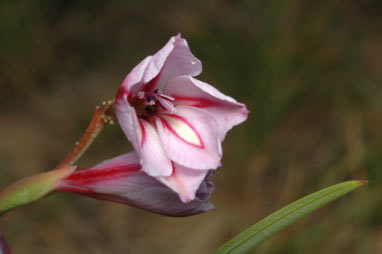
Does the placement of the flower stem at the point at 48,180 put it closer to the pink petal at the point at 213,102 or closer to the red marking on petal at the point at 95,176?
the red marking on petal at the point at 95,176

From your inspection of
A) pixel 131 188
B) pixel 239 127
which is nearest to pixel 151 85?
pixel 131 188

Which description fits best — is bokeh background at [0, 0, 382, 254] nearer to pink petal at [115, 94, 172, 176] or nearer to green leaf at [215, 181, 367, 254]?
green leaf at [215, 181, 367, 254]

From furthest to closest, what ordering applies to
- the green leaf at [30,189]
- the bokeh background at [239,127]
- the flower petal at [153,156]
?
the bokeh background at [239,127] → the green leaf at [30,189] → the flower petal at [153,156]

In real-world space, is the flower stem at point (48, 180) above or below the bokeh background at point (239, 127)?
above

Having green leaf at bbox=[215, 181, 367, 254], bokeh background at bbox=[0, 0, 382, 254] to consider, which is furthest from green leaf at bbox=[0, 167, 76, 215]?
bokeh background at bbox=[0, 0, 382, 254]

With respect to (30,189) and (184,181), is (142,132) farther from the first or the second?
(30,189)

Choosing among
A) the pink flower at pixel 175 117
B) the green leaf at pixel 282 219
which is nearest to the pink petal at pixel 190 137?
the pink flower at pixel 175 117

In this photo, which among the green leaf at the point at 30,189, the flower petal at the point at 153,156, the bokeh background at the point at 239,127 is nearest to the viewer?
the flower petal at the point at 153,156
